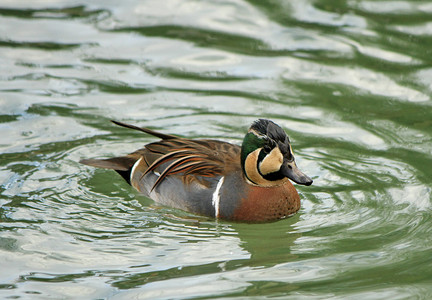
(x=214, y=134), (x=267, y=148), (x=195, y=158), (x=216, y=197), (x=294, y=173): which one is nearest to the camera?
(x=294, y=173)

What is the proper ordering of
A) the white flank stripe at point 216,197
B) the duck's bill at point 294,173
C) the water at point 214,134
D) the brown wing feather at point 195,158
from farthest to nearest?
the brown wing feather at point 195,158 → the white flank stripe at point 216,197 → the duck's bill at point 294,173 → the water at point 214,134

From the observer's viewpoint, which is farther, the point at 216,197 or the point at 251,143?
the point at 216,197

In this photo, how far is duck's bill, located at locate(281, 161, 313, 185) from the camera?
26.1 feet

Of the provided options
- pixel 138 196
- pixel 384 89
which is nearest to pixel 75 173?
pixel 138 196

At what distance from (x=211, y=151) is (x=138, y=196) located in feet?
3.43

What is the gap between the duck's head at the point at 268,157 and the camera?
8141mm

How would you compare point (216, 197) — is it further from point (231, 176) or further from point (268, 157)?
point (268, 157)

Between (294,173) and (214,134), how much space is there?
2535mm

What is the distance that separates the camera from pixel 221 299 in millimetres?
6512

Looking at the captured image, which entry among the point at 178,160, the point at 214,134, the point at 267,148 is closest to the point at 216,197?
the point at 178,160

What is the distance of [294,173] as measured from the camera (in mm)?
8078

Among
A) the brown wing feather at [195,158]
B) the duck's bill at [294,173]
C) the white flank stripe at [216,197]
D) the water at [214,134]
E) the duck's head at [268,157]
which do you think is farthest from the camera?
the brown wing feather at [195,158]

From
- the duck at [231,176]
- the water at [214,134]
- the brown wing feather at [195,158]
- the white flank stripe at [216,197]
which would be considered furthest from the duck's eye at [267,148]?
the water at [214,134]

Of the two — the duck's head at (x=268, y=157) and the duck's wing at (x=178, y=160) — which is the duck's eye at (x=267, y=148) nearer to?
the duck's head at (x=268, y=157)
